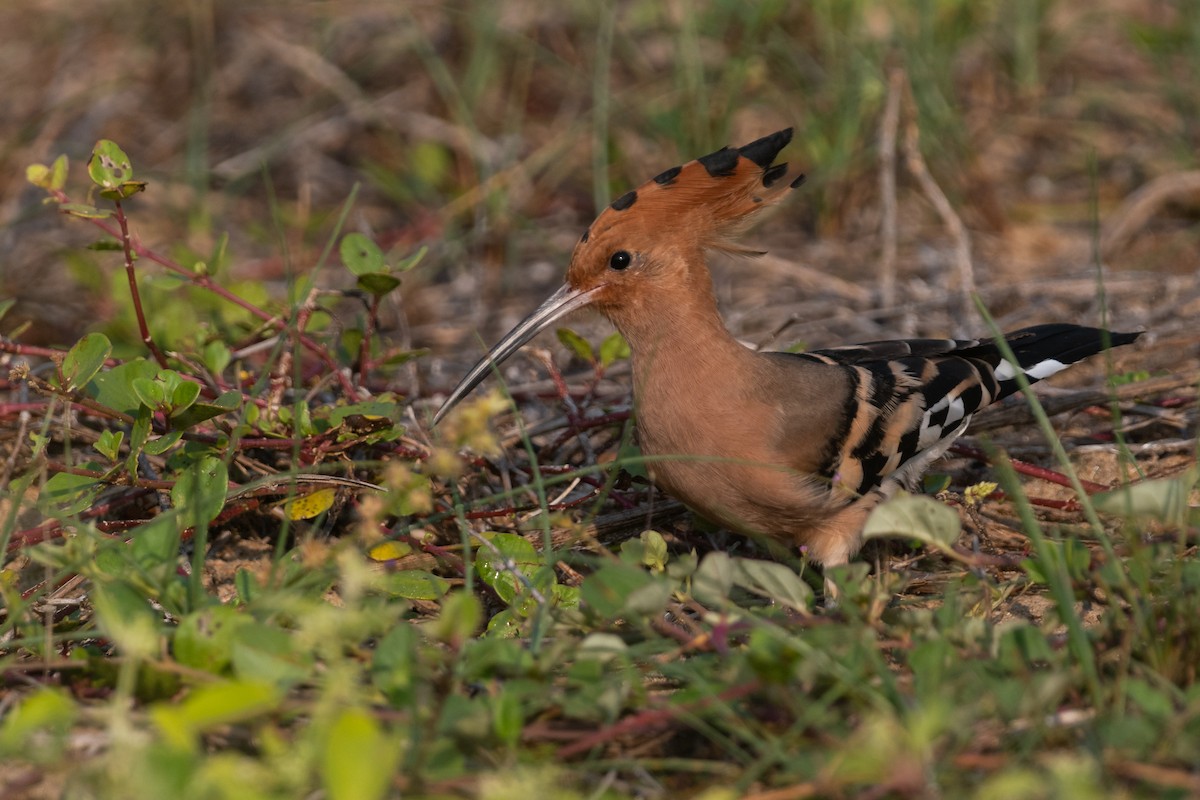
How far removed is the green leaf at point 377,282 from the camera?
7.41 feet

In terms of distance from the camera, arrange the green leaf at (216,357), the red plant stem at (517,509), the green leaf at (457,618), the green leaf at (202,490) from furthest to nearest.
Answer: the green leaf at (216,357) → the red plant stem at (517,509) → the green leaf at (202,490) → the green leaf at (457,618)

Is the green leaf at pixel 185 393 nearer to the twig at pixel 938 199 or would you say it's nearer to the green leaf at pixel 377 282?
the green leaf at pixel 377 282

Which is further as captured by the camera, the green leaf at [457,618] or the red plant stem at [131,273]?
the red plant stem at [131,273]

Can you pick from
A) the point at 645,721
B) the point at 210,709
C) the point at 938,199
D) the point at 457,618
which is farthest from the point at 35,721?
the point at 938,199

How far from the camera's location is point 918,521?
1.63m

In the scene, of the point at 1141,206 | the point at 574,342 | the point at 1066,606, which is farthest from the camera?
the point at 1141,206

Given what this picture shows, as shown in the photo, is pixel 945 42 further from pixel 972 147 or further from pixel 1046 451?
pixel 1046 451

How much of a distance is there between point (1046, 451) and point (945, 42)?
5.27ft

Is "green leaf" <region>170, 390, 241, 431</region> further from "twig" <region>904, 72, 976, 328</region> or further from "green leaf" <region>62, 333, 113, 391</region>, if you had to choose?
"twig" <region>904, 72, 976, 328</region>

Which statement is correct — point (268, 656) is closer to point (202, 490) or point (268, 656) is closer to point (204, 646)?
point (204, 646)

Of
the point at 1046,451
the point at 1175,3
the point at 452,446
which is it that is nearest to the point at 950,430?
the point at 1046,451

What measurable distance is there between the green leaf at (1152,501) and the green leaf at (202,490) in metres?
1.11

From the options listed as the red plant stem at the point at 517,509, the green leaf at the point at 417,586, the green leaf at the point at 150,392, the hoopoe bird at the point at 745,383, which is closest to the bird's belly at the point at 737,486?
the hoopoe bird at the point at 745,383

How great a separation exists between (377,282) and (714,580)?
94 centimetres
